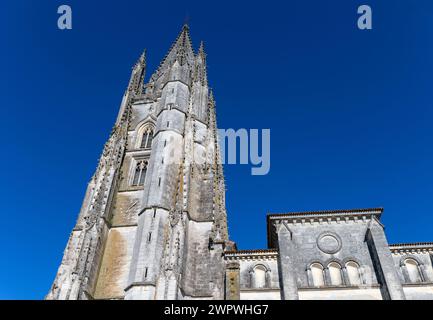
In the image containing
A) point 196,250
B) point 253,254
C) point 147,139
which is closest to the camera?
point 253,254

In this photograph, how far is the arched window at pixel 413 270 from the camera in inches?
620

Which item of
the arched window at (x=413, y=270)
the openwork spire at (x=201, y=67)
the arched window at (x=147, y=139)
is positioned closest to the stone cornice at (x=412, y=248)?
the arched window at (x=413, y=270)

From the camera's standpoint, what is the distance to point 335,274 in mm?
16203

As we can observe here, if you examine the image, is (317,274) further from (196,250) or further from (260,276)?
(196,250)

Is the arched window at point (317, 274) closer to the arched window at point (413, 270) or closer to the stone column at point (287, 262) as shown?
the stone column at point (287, 262)

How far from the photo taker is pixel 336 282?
1594 centimetres

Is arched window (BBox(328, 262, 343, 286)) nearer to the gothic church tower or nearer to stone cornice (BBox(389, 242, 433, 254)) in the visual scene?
stone cornice (BBox(389, 242, 433, 254))

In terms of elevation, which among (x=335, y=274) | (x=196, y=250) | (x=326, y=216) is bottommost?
(x=335, y=274)

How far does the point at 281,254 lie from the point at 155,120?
1477 cm

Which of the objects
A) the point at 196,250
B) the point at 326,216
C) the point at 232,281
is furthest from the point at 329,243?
the point at 196,250

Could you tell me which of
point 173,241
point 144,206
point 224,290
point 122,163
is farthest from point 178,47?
point 224,290

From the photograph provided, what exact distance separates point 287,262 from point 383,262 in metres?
4.16

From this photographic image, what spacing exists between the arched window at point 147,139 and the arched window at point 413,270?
56.4ft
